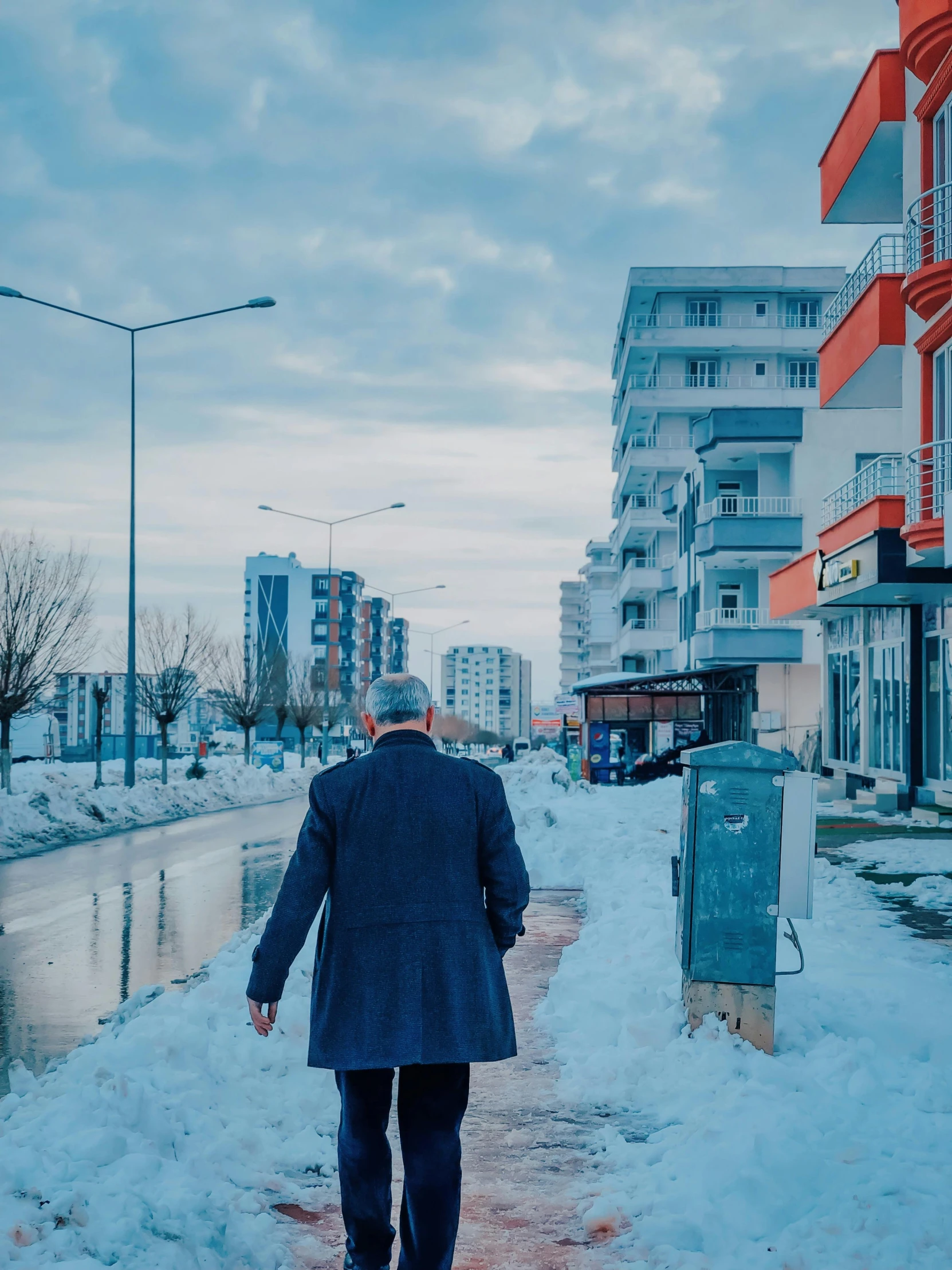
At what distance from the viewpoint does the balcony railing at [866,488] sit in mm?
20734

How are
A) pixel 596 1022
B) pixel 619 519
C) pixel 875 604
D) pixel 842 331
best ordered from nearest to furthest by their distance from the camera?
pixel 596 1022 → pixel 842 331 → pixel 875 604 → pixel 619 519

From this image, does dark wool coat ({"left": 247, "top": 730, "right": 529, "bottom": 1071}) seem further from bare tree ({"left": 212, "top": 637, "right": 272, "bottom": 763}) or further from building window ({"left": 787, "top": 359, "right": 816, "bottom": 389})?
building window ({"left": 787, "top": 359, "right": 816, "bottom": 389})

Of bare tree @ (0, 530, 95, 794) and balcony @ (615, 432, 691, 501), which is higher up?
balcony @ (615, 432, 691, 501)

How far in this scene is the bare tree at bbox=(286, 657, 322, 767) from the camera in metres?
61.2

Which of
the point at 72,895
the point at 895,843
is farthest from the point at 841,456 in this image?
the point at 72,895

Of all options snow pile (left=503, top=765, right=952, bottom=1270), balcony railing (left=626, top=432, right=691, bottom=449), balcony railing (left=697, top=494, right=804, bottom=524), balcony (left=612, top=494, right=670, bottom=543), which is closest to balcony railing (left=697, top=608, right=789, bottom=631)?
balcony railing (left=697, top=494, right=804, bottom=524)

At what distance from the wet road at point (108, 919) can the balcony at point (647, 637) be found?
35153mm

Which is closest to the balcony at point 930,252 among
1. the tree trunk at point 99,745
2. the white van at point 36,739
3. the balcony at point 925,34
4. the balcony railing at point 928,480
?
the balcony at point 925,34

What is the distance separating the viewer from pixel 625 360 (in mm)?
60188

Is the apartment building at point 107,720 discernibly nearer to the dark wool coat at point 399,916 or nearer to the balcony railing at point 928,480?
the balcony railing at point 928,480

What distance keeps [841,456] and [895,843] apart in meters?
24.1

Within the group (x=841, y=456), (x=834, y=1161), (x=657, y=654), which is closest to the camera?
(x=834, y=1161)

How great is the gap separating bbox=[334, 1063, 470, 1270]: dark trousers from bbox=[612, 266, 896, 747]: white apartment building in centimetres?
3426

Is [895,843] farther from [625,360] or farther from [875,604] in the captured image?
[625,360]
